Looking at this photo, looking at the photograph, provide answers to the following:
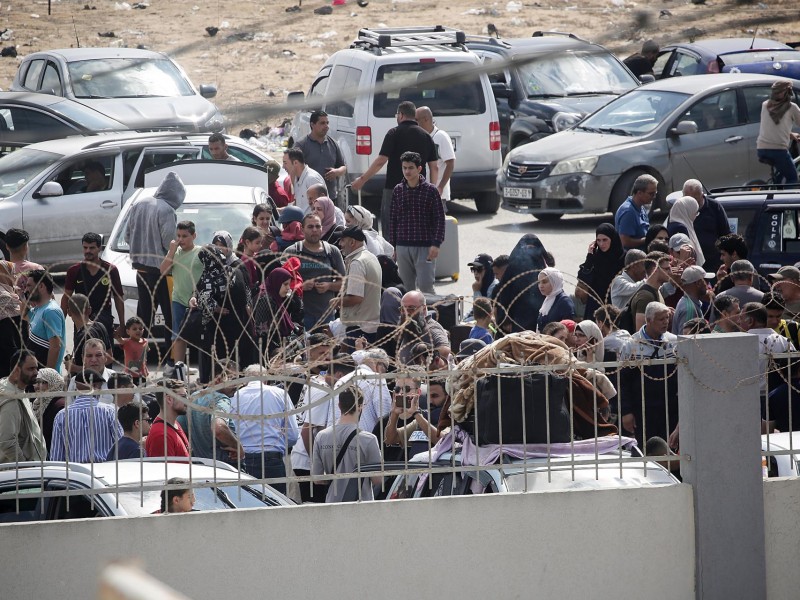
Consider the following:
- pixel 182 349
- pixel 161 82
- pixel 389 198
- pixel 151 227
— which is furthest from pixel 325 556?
pixel 161 82

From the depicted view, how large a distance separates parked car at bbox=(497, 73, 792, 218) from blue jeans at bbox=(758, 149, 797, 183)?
84cm

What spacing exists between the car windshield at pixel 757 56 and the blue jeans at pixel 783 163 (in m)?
4.64

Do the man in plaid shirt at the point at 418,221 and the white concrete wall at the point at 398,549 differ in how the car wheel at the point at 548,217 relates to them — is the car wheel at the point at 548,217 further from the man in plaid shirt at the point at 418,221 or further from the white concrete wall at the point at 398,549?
the white concrete wall at the point at 398,549

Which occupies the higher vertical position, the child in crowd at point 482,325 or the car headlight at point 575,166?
the car headlight at point 575,166

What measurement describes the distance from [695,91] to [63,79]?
8237 mm

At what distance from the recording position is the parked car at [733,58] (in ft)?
60.3

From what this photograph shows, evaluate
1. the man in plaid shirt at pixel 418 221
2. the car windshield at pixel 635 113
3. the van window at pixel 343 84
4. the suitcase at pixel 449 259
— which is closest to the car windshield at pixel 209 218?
the man in plaid shirt at pixel 418 221

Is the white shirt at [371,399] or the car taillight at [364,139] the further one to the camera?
the car taillight at [364,139]

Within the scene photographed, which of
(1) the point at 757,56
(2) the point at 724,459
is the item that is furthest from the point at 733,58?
(2) the point at 724,459

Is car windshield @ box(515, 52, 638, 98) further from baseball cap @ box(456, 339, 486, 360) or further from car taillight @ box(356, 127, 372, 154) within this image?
baseball cap @ box(456, 339, 486, 360)

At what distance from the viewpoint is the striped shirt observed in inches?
271

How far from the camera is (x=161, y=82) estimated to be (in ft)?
54.9

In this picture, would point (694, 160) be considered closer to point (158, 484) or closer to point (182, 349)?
point (182, 349)

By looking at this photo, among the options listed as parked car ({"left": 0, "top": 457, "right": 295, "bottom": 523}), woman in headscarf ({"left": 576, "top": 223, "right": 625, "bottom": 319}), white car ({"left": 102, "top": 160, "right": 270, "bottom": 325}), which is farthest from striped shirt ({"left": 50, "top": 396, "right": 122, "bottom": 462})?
woman in headscarf ({"left": 576, "top": 223, "right": 625, "bottom": 319})
